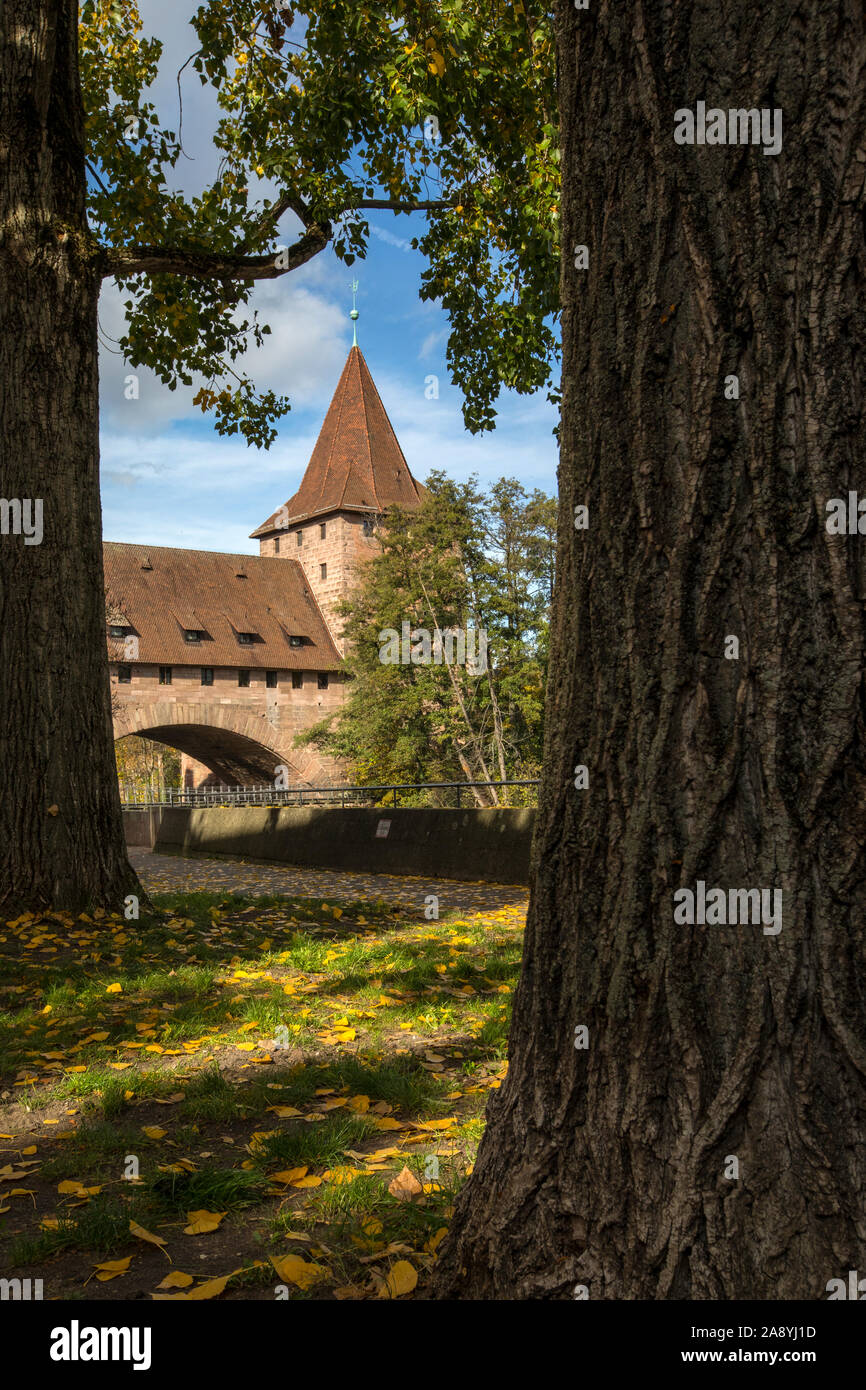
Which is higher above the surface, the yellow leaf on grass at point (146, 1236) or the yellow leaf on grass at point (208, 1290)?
the yellow leaf on grass at point (208, 1290)

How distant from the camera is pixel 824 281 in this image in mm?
1849

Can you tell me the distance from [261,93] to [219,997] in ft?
35.7

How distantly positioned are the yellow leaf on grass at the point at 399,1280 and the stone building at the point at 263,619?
4603cm

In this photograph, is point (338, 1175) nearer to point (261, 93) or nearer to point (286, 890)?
point (286, 890)

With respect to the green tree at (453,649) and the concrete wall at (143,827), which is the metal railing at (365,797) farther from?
the concrete wall at (143,827)

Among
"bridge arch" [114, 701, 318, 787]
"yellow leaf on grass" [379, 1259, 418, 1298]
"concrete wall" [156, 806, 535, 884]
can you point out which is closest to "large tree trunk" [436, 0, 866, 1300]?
"yellow leaf on grass" [379, 1259, 418, 1298]

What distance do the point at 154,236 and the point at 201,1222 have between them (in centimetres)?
1201

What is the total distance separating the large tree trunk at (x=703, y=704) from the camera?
1822 millimetres

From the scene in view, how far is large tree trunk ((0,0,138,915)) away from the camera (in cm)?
678

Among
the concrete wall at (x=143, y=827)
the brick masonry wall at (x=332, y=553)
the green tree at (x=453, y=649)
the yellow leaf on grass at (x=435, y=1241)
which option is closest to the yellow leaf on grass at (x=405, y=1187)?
→ the yellow leaf on grass at (x=435, y=1241)

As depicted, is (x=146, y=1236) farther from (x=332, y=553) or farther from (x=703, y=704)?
(x=332, y=553)

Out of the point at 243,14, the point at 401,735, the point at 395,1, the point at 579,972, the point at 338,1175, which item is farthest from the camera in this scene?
the point at 401,735
